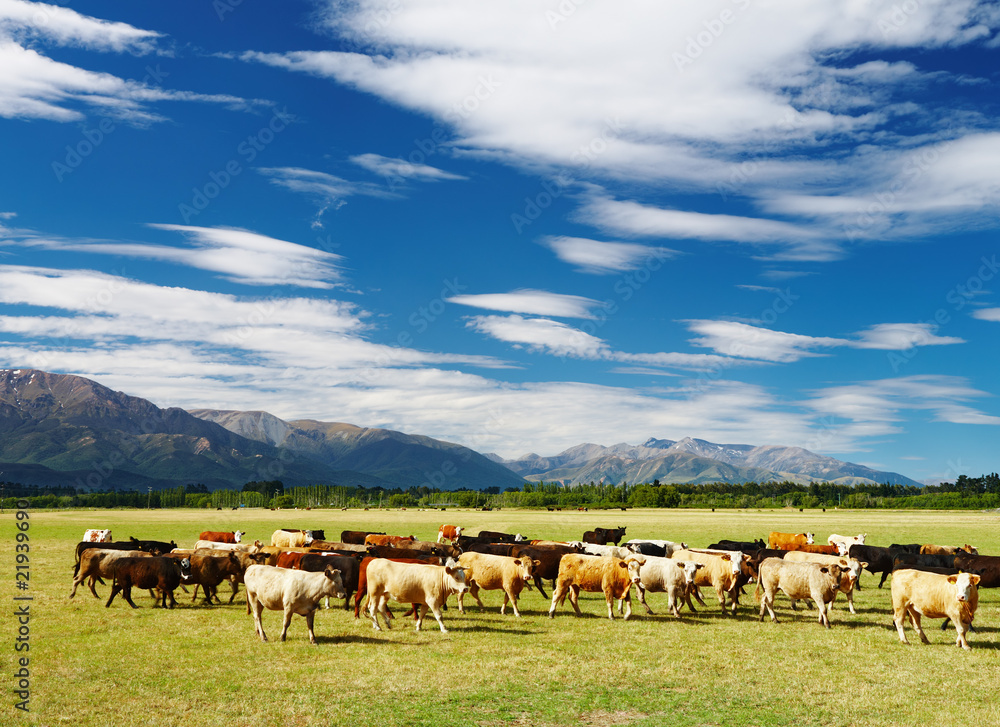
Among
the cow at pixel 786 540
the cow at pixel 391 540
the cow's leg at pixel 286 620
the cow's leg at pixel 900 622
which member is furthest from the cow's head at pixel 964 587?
the cow at pixel 786 540

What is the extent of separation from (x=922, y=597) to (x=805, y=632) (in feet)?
9.90

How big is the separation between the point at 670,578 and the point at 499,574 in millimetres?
5177

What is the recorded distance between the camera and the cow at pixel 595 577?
65.2ft

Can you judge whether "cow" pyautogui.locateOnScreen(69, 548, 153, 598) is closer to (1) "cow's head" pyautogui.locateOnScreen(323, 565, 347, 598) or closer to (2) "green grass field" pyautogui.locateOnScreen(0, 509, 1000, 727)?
(2) "green grass field" pyautogui.locateOnScreen(0, 509, 1000, 727)

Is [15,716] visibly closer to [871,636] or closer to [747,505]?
[871,636]

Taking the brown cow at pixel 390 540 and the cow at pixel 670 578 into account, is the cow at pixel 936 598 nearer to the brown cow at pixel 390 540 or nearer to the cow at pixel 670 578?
the cow at pixel 670 578

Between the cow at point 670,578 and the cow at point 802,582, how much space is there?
6.91 feet

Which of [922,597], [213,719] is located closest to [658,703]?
[213,719]

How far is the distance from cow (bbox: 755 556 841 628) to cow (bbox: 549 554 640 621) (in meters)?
3.87

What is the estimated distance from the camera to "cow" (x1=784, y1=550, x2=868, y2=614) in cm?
1977

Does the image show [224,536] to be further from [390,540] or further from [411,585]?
[411,585]

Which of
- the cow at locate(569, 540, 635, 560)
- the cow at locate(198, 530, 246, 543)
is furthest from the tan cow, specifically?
the cow at locate(569, 540, 635, 560)

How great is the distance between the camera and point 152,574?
2106 cm

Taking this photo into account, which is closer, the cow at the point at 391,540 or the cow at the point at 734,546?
the cow at the point at 391,540
